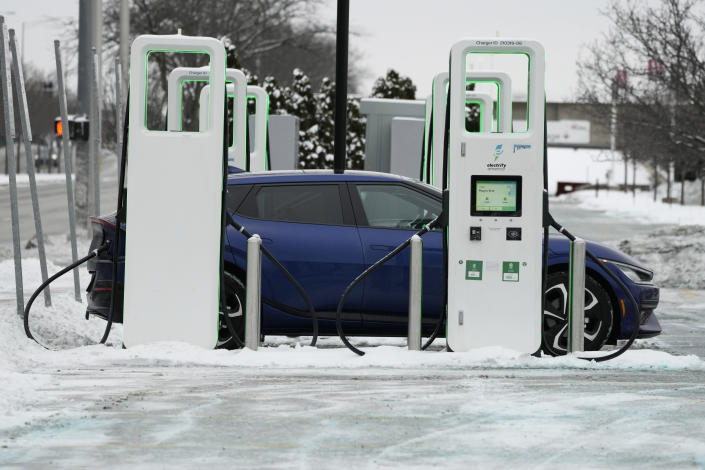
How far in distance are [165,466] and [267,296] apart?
13.2 feet

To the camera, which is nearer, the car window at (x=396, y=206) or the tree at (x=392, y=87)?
the car window at (x=396, y=206)

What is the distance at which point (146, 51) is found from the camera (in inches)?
368

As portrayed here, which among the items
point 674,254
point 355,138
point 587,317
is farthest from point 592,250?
point 355,138

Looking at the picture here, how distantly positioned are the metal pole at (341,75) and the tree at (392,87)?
24.4 metres

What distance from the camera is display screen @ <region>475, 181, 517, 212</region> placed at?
945 cm

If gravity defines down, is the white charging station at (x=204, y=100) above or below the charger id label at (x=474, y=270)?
above

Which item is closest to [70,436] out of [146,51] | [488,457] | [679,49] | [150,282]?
[488,457]

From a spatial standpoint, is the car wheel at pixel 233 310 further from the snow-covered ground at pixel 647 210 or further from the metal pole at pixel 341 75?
the snow-covered ground at pixel 647 210

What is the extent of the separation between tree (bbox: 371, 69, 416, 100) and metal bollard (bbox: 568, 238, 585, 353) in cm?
2900

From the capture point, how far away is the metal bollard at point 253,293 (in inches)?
366

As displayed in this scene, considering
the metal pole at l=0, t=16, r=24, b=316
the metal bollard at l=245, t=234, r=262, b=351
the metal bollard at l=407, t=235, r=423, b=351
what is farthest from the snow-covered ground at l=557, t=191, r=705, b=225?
the metal bollard at l=245, t=234, r=262, b=351

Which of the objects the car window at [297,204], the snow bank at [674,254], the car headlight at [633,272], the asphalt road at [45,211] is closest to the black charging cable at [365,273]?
the car window at [297,204]

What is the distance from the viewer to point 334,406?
7.54 meters

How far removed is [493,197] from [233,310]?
2.28 metres
